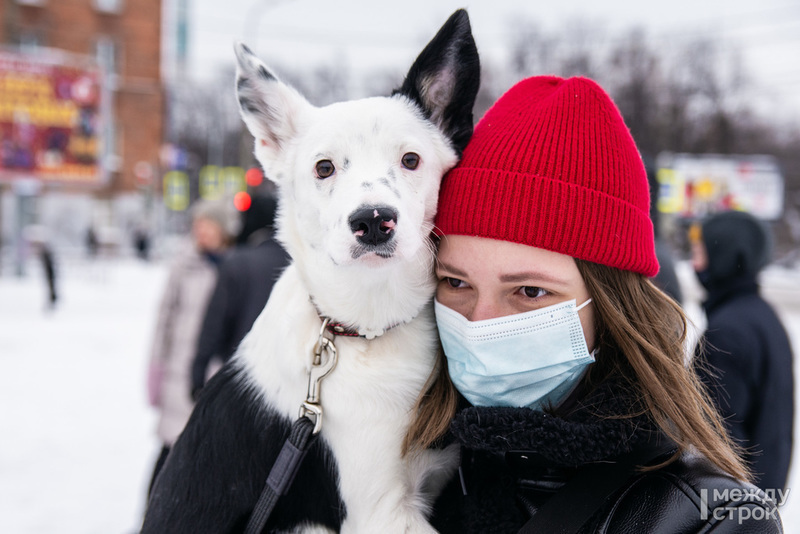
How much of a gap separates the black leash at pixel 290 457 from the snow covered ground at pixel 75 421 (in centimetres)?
341

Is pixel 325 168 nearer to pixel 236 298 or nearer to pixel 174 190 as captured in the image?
pixel 236 298

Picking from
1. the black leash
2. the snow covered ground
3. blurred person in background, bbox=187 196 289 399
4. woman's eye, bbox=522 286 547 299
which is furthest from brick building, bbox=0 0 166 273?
woman's eye, bbox=522 286 547 299

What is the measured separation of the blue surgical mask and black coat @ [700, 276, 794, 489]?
148cm

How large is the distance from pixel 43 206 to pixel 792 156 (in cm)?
3709

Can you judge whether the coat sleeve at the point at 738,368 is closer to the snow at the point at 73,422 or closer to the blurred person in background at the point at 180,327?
the blurred person in background at the point at 180,327

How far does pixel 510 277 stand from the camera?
145cm

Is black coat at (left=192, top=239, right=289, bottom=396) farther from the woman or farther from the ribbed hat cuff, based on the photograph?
the ribbed hat cuff

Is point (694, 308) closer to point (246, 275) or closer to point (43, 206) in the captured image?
point (246, 275)

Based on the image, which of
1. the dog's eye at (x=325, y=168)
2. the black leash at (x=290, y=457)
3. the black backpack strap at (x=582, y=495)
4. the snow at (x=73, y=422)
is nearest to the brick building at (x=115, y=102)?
the snow at (x=73, y=422)

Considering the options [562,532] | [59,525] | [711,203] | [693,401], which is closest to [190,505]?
[562,532]

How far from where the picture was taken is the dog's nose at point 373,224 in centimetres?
161

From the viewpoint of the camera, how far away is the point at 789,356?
301 cm

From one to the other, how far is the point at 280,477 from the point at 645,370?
89cm

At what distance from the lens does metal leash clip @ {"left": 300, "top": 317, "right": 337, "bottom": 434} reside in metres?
1.56
